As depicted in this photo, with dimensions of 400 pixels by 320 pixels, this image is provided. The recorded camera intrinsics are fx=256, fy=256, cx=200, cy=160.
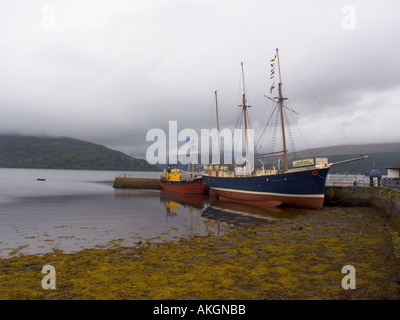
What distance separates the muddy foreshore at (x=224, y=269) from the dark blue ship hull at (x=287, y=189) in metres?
11.9

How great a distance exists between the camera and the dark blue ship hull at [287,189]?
32.0 m

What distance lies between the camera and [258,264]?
A: 13188 mm

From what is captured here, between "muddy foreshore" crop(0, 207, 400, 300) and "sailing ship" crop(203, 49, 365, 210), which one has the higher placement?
"sailing ship" crop(203, 49, 365, 210)

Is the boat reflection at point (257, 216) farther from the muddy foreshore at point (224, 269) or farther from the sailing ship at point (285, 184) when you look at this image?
the muddy foreshore at point (224, 269)

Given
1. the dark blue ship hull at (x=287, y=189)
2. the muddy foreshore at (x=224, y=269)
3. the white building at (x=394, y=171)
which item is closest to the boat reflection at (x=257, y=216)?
the dark blue ship hull at (x=287, y=189)

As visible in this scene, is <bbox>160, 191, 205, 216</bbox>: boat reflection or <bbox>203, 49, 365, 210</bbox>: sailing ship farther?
<bbox>160, 191, 205, 216</bbox>: boat reflection

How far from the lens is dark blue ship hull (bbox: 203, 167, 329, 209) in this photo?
105 feet

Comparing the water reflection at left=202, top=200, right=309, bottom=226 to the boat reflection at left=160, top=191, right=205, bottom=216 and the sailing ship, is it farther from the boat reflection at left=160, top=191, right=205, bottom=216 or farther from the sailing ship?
the boat reflection at left=160, top=191, right=205, bottom=216

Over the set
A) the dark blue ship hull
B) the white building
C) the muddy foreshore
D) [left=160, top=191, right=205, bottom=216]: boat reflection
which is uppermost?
the white building

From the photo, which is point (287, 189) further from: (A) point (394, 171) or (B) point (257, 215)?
(A) point (394, 171)

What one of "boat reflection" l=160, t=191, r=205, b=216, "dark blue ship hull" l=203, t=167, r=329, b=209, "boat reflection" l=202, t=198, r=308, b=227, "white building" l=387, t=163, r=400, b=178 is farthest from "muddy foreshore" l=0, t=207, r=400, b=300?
"white building" l=387, t=163, r=400, b=178

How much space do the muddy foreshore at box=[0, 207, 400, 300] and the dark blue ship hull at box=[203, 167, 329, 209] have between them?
11.9 m

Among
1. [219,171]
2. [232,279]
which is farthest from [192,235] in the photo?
[219,171]
